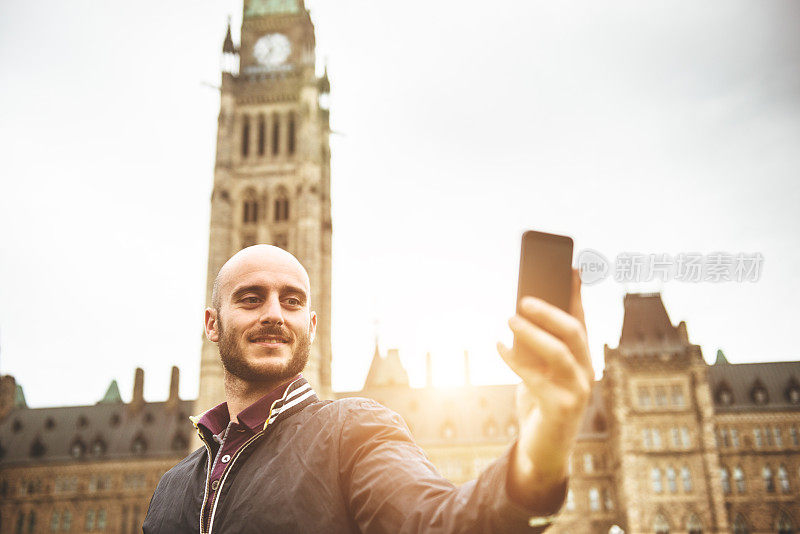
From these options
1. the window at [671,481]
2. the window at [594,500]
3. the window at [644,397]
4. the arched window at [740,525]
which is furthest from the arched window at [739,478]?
the window at [594,500]

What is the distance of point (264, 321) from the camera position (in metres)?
2.35

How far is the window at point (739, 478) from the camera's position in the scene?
36.6m

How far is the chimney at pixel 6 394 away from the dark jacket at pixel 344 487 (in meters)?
→ 59.1

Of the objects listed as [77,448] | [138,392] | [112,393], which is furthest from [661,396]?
[112,393]

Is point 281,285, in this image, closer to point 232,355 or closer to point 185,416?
point 232,355

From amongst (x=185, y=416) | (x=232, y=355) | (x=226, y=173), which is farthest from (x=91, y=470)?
(x=232, y=355)

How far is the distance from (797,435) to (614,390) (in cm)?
1088

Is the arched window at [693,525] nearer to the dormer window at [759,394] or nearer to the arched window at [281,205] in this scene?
the dormer window at [759,394]

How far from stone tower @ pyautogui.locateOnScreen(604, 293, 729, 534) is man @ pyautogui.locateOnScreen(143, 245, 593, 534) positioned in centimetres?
3671

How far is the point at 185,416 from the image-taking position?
166 ft

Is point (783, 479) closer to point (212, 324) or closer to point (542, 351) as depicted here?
point (212, 324)

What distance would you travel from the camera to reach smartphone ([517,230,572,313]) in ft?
4.35

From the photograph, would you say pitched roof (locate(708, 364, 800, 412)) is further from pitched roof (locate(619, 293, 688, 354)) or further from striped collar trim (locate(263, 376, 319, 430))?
striped collar trim (locate(263, 376, 319, 430))

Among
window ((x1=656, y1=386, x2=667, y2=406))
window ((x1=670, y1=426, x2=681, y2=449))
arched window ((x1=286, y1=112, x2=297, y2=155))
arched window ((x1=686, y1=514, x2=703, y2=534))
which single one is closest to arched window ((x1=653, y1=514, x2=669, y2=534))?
arched window ((x1=686, y1=514, x2=703, y2=534))
